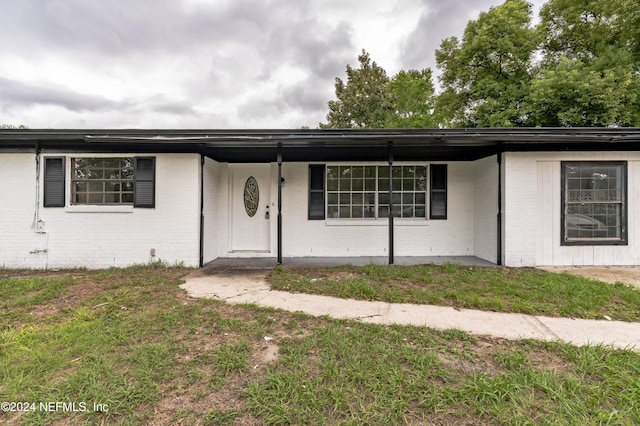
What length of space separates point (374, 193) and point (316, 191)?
1.53 m

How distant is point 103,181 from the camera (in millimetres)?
6250

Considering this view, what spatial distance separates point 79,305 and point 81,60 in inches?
475

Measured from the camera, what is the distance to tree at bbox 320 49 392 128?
19.3 meters

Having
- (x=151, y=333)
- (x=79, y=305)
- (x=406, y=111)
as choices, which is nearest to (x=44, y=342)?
(x=151, y=333)

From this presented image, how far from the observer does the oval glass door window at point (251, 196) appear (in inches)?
294

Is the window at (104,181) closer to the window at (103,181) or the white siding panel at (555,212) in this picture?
the window at (103,181)

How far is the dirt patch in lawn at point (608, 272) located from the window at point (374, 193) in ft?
10.0

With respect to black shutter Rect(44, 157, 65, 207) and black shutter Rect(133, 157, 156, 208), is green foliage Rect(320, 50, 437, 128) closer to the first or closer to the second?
black shutter Rect(133, 157, 156, 208)

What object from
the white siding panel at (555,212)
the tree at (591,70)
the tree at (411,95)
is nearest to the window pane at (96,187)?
the white siding panel at (555,212)

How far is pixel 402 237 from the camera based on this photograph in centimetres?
741

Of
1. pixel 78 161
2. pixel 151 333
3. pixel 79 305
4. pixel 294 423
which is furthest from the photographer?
pixel 78 161

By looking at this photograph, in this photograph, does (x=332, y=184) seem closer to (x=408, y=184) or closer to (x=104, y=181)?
(x=408, y=184)

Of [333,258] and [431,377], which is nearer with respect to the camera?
[431,377]

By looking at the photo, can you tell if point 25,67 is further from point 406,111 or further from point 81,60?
point 406,111
